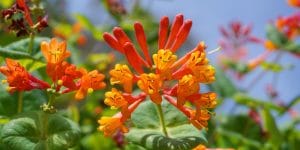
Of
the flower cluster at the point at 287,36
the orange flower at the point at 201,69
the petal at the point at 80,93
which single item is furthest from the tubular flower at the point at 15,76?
the flower cluster at the point at 287,36

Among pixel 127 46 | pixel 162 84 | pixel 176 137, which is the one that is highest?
pixel 127 46

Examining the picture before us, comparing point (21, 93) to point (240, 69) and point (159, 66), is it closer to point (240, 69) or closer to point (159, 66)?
point (159, 66)

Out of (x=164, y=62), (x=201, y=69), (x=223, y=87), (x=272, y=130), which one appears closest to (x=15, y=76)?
(x=164, y=62)

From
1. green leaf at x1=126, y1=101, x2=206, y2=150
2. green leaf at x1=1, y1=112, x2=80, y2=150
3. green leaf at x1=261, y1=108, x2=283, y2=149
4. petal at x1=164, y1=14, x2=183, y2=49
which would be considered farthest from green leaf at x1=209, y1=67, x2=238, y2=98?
green leaf at x1=1, y1=112, x2=80, y2=150

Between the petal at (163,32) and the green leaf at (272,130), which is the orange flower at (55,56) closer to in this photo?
the petal at (163,32)

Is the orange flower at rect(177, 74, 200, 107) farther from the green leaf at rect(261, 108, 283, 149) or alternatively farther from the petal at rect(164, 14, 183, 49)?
the green leaf at rect(261, 108, 283, 149)

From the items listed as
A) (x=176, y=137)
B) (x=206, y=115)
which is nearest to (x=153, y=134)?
(x=176, y=137)
